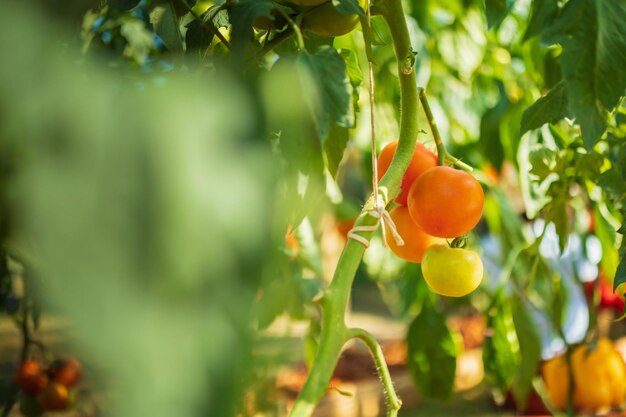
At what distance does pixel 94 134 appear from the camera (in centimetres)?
11

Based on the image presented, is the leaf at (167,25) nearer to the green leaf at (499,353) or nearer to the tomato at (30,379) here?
the green leaf at (499,353)

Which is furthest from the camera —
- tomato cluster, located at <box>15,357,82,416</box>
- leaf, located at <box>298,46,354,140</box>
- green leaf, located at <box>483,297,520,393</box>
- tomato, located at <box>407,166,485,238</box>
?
tomato cluster, located at <box>15,357,82,416</box>

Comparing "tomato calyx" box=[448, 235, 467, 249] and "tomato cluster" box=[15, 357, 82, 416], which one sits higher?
"tomato calyx" box=[448, 235, 467, 249]

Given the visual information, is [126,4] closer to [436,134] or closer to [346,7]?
[346,7]

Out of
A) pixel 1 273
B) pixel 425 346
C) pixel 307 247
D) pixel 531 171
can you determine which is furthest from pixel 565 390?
pixel 1 273

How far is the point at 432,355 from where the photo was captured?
2.93 feet

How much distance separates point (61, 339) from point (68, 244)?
0.02m

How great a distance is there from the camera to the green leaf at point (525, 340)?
72cm

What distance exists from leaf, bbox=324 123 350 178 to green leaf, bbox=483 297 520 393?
56 cm

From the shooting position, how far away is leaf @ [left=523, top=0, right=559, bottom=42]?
0.36m

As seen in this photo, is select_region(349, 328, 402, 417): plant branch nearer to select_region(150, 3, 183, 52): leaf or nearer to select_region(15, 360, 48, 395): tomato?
select_region(150, 3, 183, 52): leaf

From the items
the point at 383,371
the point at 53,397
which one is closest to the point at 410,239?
the point at 383,371

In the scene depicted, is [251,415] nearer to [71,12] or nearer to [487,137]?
[71,12]

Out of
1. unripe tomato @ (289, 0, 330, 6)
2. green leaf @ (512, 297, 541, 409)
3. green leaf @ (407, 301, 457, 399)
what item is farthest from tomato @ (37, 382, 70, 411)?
unripe tomato @ (289, 0, 330, 6)
